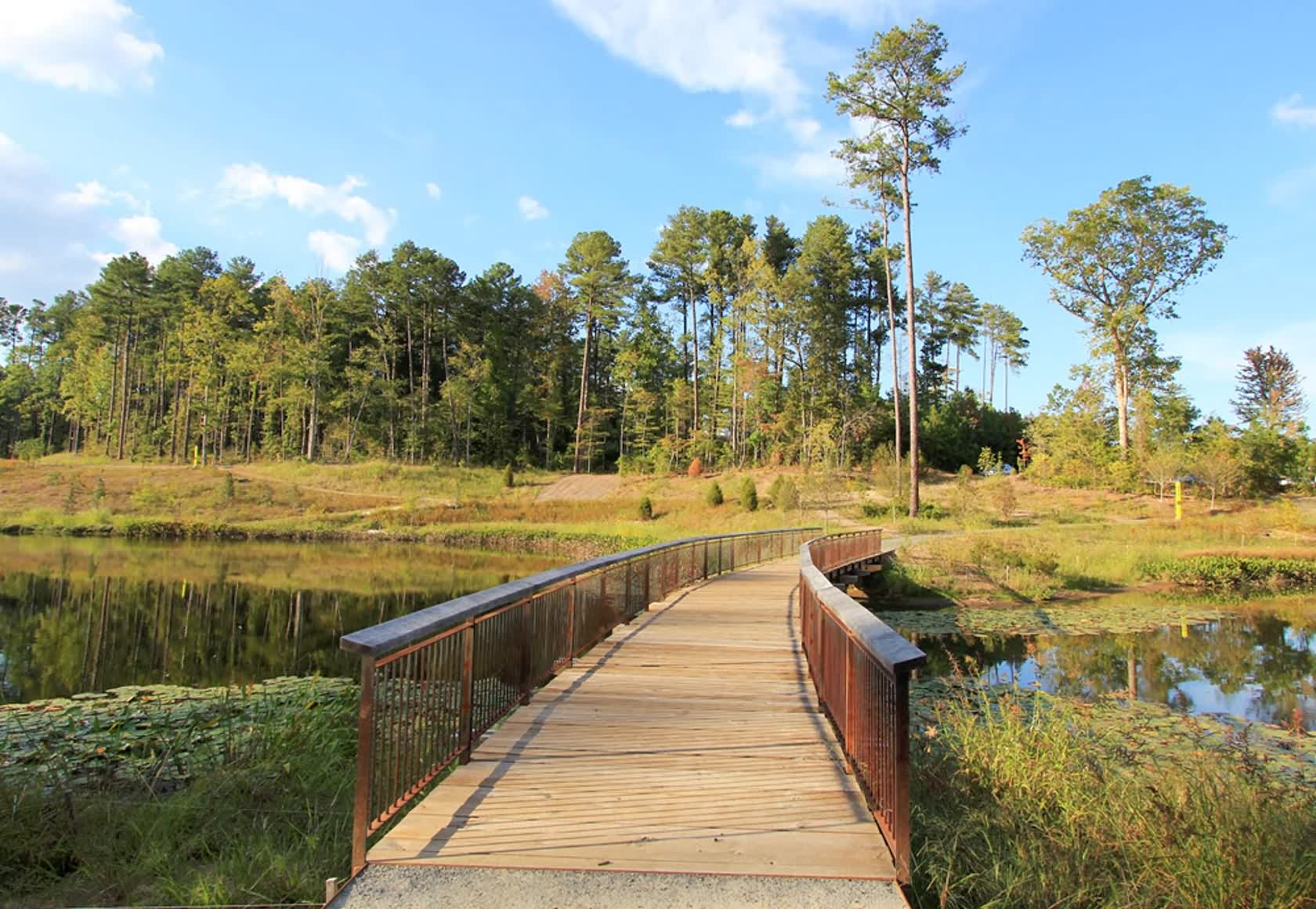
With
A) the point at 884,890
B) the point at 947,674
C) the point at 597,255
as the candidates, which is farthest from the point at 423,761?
the point at 597,255

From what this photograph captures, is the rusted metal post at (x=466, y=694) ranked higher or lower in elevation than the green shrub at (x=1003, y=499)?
lower

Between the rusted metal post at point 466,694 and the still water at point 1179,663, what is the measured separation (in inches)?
234

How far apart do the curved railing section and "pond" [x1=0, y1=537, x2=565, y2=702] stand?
8.10m

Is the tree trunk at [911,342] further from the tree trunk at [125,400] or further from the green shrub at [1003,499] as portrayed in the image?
the tree trunk at [125,400]

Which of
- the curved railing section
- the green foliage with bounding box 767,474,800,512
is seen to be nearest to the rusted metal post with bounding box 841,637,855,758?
the curved railing section

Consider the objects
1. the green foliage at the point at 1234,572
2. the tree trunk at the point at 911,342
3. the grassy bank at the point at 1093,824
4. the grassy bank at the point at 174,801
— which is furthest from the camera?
the tree trunk at the point at 911,342

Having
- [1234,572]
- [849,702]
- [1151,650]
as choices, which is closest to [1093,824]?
[849,702]

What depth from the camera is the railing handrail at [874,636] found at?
2.91m

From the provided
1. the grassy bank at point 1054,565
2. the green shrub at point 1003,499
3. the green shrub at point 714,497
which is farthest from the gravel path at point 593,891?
the green shrub at point 714,497

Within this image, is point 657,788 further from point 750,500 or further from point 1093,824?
point 750,500

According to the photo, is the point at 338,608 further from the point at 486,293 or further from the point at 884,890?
the point at 486,293

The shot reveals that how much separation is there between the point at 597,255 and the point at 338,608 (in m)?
46.0

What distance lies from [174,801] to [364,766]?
2.66 m

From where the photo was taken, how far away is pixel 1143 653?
504 inches
